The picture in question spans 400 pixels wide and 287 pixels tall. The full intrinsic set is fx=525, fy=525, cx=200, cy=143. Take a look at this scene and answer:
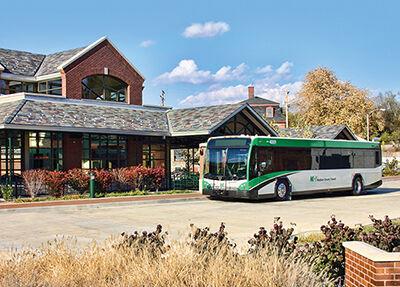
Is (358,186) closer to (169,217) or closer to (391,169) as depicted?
(169,217)

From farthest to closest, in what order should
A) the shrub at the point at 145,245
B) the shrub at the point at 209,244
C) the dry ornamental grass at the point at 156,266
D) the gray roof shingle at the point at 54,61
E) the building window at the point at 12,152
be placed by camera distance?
the gray roof shingle at the point at 54,61 < the building window at the point at 12,152 < the shrub at the point at 145,245 < the shrub at the point at 209,244 < the dry ornamental grass at the point at 156,266

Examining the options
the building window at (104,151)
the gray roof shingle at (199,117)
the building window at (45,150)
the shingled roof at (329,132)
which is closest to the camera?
the building window at (45,150)

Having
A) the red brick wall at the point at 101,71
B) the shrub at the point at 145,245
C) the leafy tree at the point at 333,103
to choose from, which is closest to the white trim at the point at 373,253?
the shrub at the point at 145,245

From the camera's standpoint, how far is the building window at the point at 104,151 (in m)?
28.8

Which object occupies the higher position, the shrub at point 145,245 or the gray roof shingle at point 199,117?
the gray roof shingle at point 199,117

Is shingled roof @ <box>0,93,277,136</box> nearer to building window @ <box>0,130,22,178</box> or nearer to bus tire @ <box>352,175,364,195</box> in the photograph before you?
building window @ <box>0,130,22,178</box>

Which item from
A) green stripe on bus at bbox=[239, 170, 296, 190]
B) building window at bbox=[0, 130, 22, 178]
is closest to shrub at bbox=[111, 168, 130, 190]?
building window at bbox=[0, 130, 22, 178]

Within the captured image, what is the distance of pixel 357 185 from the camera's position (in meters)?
28.8

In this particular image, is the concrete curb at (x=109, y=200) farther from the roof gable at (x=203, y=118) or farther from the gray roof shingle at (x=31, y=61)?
the gray roof shingle at (x=31, y=61)

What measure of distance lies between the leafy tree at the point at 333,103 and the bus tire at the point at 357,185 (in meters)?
38.9

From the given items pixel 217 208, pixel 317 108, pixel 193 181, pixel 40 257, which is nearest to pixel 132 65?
pixel 193 181

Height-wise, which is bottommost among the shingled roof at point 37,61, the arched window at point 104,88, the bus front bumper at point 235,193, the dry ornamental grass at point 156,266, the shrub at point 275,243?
the bus front bumper at point 235,193

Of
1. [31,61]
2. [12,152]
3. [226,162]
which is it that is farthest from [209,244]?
[31,61]

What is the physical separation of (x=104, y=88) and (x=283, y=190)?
1371 centimetres
